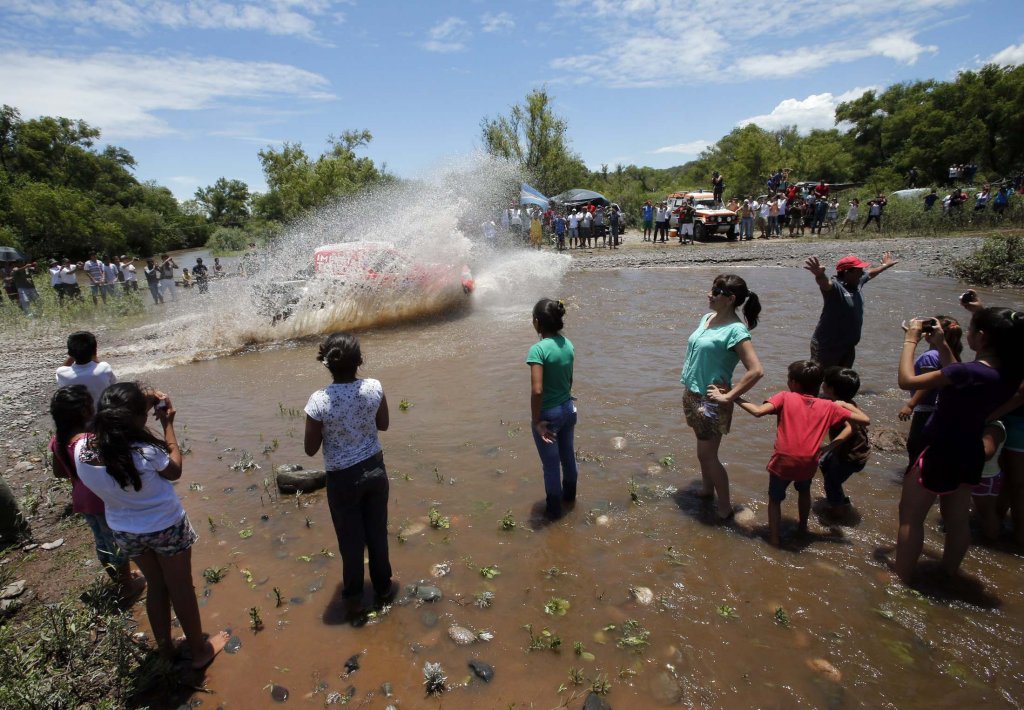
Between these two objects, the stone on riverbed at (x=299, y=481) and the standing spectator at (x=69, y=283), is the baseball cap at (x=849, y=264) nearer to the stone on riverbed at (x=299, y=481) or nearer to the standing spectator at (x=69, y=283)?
the stone on riverbed at (x=299, y=481)

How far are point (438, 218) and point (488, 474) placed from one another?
9847mm

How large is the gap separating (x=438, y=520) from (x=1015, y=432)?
14.1 ft

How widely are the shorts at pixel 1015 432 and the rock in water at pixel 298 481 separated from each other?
18.3 ft

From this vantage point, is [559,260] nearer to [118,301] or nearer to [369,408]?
[118,301]

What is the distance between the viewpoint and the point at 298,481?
17.5 ft

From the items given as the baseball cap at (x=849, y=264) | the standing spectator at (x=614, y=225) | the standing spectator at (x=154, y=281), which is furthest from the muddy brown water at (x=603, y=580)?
the standing spectator at (x=614, y=225)

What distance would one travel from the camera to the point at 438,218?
13938 millimetres

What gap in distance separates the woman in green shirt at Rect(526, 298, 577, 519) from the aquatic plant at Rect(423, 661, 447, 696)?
5.74ft

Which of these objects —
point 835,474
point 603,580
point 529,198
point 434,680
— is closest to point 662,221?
point 529,198

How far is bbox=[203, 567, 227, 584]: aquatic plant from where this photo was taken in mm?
4051

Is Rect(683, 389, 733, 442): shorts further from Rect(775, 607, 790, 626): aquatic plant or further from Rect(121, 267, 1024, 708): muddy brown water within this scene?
Rect(775, 607, 790, 626): aquatic plant

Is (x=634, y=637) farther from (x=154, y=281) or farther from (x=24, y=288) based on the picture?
(x=154, y=281)

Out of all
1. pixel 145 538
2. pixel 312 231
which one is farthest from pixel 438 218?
pixel 145 538

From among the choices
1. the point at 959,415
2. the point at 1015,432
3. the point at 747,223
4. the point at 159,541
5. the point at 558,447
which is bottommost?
the point at 558,447
